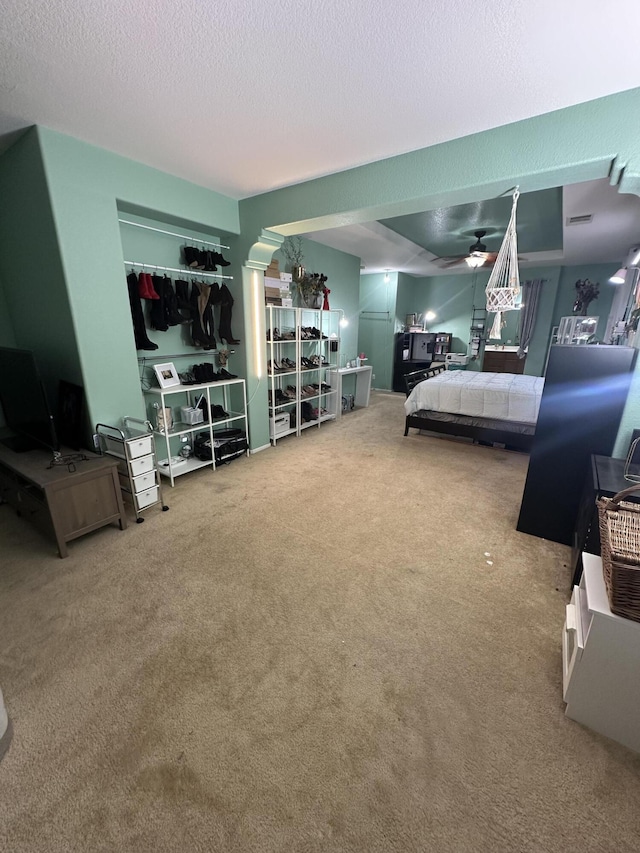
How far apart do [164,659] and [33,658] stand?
59cm

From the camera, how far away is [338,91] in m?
1.69

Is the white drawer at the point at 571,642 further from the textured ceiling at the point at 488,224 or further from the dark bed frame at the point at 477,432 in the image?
the textured ceiling at the point at 488,224

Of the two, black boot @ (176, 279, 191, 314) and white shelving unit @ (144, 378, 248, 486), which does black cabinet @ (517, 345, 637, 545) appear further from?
black boot @ (176, 279, 191, 314)

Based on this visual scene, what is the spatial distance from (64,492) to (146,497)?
1.93 feet

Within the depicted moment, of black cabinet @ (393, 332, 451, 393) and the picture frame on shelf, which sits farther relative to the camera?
black cabinet @ (393, 332, 451, 393)

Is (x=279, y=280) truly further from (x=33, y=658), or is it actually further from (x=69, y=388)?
(x=33, y=658)

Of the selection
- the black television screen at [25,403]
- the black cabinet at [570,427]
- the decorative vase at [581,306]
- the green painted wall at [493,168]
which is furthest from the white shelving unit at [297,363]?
the decorative vase at [581,306]

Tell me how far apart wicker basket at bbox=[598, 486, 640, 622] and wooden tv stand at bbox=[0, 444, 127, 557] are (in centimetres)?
269

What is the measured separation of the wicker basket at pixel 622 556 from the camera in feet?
3.57

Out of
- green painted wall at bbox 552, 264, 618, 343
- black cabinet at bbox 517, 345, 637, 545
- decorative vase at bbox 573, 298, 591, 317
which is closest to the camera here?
black cabinet at bbox 517, 345, 637, 545

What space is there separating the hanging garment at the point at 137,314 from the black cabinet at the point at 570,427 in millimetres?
3121

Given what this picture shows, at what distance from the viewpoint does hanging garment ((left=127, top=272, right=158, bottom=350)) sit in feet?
9.23

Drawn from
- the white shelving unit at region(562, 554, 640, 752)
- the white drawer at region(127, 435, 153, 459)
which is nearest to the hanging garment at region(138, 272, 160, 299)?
the white drawer at region(127, 435, 153, 459)

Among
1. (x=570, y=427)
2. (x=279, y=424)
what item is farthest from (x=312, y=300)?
(x=570, y=427)
